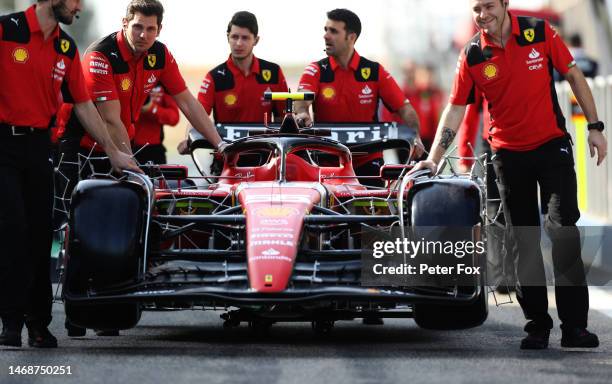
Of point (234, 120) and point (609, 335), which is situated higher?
point (234, 120)

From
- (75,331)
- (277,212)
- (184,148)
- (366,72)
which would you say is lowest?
(75,331)

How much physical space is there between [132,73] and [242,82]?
1.97 metres

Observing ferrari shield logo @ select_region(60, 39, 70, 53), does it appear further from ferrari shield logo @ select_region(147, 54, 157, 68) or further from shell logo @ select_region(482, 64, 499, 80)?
shell logo @ select_region(482, 64, 499, 80)

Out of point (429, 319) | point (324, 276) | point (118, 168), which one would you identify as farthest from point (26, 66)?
point (429, 319)

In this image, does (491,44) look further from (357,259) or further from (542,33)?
(357,259)

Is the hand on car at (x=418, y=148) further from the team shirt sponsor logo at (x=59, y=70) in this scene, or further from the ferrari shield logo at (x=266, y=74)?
the team shirt sponsor logo at (x=59, y=70)

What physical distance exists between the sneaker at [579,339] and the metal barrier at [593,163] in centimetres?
691

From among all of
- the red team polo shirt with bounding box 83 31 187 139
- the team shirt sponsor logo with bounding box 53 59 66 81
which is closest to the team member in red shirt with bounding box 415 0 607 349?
the team shirt sponsor logo with bounding box 53 59 66 81

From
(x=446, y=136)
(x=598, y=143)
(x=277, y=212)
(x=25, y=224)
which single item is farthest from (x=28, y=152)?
(x=598, y=143)

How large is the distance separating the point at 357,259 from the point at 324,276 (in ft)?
0.93

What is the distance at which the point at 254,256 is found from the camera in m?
8.47

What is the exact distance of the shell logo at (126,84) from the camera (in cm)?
1074

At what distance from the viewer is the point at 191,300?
327 inches

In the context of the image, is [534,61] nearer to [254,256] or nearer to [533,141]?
[533,141]
